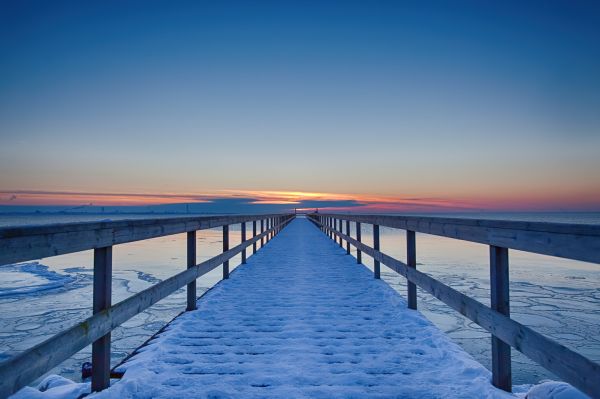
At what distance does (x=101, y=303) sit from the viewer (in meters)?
2.92

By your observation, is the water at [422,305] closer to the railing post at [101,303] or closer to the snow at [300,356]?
the snow at [300,356]

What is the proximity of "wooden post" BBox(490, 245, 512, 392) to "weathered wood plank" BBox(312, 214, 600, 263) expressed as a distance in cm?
12

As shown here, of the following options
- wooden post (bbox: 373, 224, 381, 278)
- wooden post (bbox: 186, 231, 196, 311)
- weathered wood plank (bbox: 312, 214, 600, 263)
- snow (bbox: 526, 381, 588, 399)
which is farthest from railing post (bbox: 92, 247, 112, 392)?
wooden post (bbox: 373, 224, 381, 278)

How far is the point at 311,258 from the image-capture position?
11352 mm

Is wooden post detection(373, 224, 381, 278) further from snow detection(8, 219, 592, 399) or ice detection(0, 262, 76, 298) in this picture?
ice detection(0, 262, 76, 298)

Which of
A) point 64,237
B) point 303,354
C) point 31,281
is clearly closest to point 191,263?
point 303,354

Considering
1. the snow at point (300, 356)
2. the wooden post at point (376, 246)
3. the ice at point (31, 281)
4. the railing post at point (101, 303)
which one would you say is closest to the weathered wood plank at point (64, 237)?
the railing post at point (101, 303)

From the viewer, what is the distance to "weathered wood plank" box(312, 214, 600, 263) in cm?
203

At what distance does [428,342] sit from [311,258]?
7412mm

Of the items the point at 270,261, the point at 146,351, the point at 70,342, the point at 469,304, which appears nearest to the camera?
the point at 70,342

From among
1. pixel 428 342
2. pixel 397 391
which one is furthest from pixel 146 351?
pixel 428 342

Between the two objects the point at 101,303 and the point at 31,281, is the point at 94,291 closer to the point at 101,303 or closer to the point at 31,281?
the point at 101,303

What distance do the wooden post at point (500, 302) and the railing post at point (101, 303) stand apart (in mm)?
3018

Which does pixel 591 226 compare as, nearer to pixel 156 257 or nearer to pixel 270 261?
pixel 270 261
